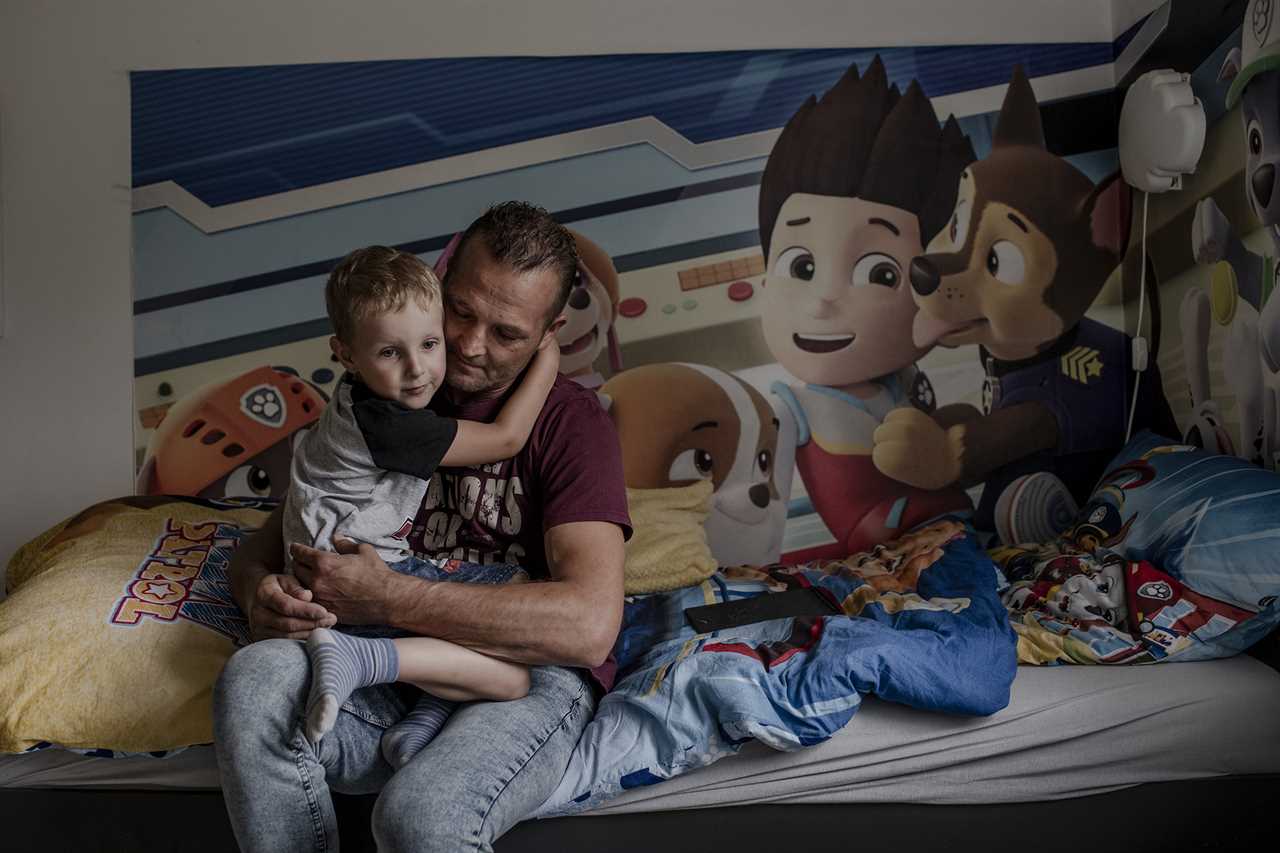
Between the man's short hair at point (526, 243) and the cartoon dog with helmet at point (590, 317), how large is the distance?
3.13ft

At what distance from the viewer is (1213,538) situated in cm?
195

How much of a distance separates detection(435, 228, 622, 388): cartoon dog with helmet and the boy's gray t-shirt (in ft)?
3.60

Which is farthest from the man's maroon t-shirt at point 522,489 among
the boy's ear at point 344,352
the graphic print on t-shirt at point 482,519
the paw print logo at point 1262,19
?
the paw print logo at point 1262,19

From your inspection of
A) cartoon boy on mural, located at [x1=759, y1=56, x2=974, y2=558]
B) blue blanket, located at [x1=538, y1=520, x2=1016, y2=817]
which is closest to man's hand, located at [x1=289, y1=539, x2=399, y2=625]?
blue blanket, located at [x1=538, y1=520, x2=1016, y2=817]

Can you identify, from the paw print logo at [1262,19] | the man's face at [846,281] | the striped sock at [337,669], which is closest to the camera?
the striped sock at [337,669]

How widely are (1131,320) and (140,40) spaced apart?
106 inches

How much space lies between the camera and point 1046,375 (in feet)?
9.41

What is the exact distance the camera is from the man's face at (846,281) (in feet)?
9.33

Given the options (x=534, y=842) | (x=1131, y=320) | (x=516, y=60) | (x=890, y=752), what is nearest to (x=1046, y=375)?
(x=1131, y=320)

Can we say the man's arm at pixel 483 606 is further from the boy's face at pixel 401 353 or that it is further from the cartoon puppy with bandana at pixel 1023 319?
the cartoon puppy with bandana at pixel 1023 319

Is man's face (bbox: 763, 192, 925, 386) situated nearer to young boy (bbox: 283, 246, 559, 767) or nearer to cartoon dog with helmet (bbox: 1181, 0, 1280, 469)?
cartoon dog with helmet (bbox: 1181, 0, 1280, 469)

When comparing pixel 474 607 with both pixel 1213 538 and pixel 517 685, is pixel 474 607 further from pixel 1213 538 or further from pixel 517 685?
pixel 1213 538

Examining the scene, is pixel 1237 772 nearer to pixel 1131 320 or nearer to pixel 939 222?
pixel 1131 320

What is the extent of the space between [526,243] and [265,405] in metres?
1.37
